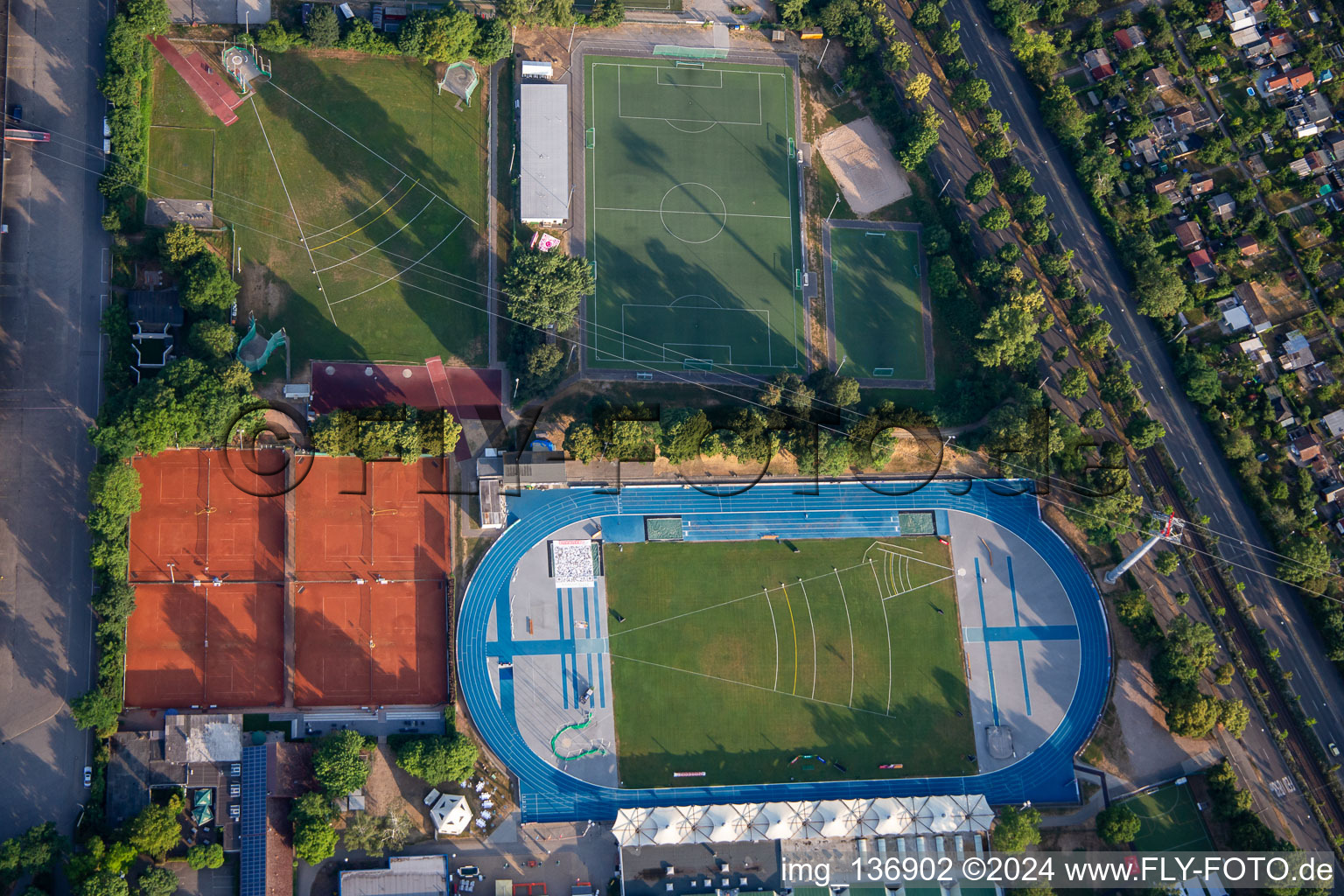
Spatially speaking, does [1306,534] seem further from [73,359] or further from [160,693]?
[73,359]

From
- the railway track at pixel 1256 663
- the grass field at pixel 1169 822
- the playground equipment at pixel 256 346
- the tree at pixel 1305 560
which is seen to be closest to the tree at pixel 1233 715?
the railway track at pixel 1256 663

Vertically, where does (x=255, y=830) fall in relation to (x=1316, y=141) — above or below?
below

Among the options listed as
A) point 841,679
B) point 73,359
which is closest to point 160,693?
point 73,359

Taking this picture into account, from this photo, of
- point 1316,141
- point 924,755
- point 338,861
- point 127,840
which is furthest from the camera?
point 1316,141

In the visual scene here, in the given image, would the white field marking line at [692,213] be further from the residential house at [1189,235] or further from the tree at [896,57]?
the residential house at [1189,235]

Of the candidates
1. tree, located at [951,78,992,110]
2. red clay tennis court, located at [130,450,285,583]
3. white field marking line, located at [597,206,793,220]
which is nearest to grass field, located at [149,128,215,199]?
red clay tennis court, located at [130,450,285,583]

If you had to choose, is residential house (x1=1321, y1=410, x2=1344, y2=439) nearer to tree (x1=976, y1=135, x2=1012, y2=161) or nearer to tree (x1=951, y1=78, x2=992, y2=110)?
tree (x1=976, y1=135, x2=1012, y2=161)

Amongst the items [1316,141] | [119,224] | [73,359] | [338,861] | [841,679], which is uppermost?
[1316,141]
